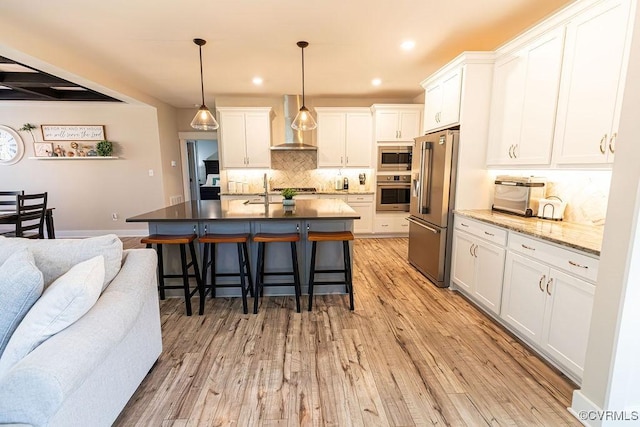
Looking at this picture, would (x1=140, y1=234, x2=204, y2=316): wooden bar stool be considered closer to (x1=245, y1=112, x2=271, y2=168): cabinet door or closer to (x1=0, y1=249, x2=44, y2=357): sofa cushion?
(x1=0, y1=249, x2=44, y2=357): sofa cushion

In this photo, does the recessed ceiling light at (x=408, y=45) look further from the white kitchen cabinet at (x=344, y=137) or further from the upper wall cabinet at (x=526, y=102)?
the white kitchen cabinet at (x=344, y=137)

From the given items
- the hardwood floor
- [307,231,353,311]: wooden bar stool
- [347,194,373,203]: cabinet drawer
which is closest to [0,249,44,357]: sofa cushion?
the hardwood floor

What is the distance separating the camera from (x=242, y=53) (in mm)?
3375

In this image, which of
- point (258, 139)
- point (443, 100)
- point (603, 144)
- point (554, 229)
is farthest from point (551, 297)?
point (258, 139)

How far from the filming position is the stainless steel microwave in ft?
17.4

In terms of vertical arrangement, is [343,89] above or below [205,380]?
above

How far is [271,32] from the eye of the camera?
9.39ft

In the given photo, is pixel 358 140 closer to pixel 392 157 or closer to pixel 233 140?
pixel 392 157

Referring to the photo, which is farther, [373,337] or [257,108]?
[257,108]

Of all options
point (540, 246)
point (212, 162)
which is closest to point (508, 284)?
point (540, 246)

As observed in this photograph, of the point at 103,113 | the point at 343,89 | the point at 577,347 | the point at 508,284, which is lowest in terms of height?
the point at 577,347

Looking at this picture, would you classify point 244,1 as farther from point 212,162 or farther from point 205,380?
point 212,162

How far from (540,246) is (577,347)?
2.11 feet

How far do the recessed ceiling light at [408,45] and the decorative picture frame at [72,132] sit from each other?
5.37 meters
